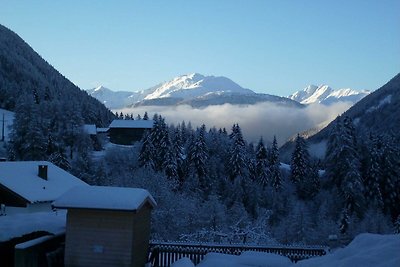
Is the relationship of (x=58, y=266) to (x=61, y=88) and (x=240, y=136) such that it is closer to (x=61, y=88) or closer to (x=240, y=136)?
(x=240, y=136)

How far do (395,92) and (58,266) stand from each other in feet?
501

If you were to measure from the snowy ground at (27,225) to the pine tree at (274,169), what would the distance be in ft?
175

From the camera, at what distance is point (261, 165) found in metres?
72.4

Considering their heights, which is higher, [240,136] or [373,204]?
[240,136]

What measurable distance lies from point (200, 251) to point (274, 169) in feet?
179

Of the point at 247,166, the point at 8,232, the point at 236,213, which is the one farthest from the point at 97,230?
the point at 247,166

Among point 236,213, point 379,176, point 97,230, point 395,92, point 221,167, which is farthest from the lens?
point 395,92

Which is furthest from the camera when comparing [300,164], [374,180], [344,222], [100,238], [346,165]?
[300,164]

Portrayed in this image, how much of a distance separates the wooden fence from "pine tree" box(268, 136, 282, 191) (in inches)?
1999

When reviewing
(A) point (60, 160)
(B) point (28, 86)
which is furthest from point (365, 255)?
(B) point (28, 86)

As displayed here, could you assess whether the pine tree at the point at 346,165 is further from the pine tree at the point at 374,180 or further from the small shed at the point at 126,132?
the small shed at the point at 126,132

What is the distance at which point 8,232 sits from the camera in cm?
1700

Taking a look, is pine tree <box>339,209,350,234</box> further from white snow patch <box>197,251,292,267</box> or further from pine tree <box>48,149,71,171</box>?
pine tree <box>48,149,71,171</box>

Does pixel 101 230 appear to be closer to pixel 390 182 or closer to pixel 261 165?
pixel 390 182
